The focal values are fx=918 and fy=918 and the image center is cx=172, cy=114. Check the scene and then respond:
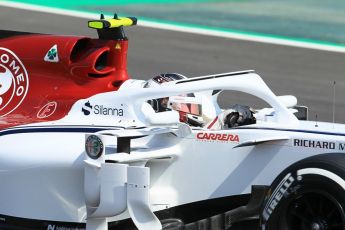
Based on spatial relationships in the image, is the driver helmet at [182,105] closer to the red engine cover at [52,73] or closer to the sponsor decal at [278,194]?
the red engine cover at [52,73]

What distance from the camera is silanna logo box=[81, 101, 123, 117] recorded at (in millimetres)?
6723

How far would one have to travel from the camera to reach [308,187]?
562 cm

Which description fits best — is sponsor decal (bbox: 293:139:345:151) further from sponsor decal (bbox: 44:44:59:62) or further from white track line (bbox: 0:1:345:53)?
white track line (bbox: 0:1:345:53)

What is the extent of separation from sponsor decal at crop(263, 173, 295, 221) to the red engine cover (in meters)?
1.87

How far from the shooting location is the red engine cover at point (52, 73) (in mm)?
7094

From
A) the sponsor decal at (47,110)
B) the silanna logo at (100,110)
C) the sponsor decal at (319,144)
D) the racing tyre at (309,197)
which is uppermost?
the sponsor decal at (47,110)

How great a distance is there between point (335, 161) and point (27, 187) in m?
2.23

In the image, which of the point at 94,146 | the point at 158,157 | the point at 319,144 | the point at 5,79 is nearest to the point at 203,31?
the point at 5,79

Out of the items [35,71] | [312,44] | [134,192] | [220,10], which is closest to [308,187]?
[134,192]

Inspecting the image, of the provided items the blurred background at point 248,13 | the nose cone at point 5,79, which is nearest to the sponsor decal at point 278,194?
the nose cone at point 5,79

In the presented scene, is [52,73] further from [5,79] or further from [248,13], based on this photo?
[248,13]

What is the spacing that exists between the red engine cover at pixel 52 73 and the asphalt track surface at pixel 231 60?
421 centimetres

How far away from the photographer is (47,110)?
23.3 ft

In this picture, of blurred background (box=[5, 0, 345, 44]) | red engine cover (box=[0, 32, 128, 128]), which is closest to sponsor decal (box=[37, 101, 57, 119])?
red engine cover (box=[0, 32, 128, 128])
